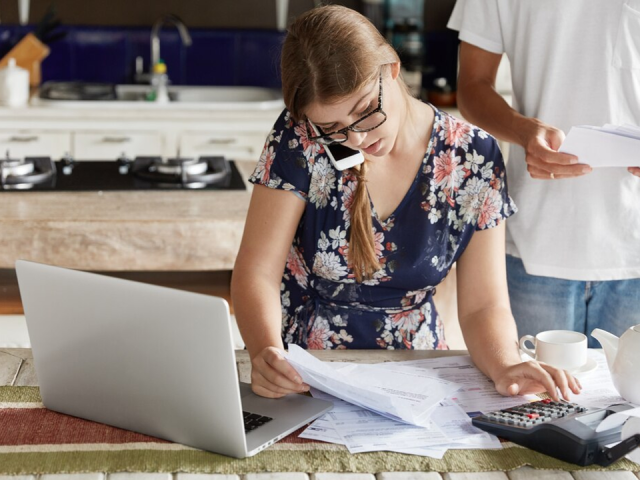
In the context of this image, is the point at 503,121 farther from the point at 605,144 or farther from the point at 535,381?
the point at 535,381

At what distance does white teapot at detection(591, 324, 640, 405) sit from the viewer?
134cm

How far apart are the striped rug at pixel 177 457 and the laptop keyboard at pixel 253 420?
5 cm

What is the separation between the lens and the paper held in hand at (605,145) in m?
1.49

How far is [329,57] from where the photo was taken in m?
1.43

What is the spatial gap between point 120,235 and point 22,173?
599 millimetres

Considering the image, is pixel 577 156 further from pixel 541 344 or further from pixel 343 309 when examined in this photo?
pixel 343 309

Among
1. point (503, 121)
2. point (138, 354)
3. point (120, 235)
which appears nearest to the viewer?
point (138, 354)

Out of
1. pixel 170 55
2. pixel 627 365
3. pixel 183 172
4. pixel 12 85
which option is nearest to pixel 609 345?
pixel 627 365

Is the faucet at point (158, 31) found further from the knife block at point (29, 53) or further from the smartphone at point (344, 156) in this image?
the smartphone at point (344, 156)

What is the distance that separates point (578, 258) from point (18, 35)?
3.53 m

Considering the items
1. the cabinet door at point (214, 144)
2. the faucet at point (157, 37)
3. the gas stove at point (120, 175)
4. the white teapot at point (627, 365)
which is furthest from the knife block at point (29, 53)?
the white teapot at point (627, 365)

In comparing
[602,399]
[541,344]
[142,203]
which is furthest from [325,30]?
[142,203]

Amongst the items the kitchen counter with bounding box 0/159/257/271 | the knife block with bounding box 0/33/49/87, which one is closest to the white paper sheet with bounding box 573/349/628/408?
the kitchen counter with bounding box 0/159/257/271

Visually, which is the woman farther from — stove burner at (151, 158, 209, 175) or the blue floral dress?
stove burner at (151, 158, 209, 175)
